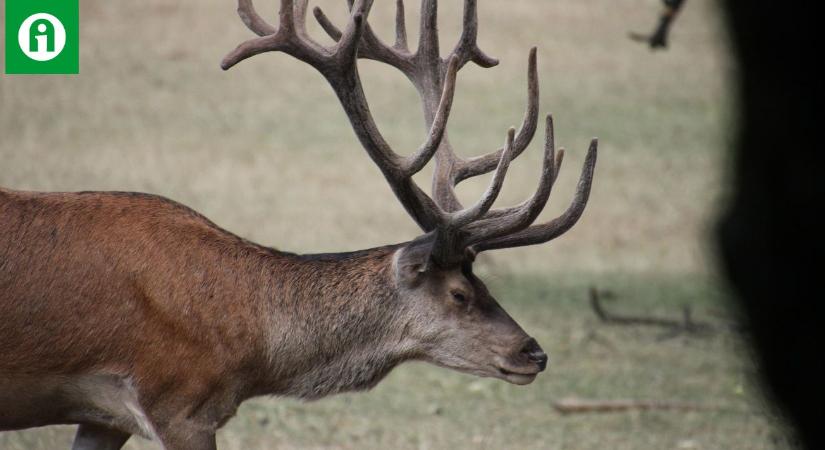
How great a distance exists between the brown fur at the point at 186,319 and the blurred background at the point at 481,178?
2.18m

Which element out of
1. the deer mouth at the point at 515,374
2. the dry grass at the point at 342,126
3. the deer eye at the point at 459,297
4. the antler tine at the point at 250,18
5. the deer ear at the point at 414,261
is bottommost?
the dry grass at the point at 342,126

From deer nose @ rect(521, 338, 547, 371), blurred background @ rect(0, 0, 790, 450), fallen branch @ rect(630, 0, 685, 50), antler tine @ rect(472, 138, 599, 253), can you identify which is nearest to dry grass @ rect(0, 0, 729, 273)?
blurred background @ rect(0, 0, 790, 450)

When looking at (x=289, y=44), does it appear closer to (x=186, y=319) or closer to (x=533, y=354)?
(x=186, y=319)

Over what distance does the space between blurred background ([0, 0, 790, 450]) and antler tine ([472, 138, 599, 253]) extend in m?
2.60

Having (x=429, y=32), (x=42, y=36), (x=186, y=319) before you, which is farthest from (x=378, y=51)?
(x=42, y=36)

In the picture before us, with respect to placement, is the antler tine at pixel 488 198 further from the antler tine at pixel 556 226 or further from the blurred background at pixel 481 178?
the blurred background at pixel 481 178

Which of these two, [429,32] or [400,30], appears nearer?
[429,32]

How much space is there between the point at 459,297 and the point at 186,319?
112 cm

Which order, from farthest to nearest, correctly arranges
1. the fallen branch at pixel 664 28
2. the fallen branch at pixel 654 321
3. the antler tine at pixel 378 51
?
the fallen branch at pixel 654 321 → the fallen branch at pixel 664 28 → the antler tine at pixel 378 51

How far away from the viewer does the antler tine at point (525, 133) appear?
5.68m

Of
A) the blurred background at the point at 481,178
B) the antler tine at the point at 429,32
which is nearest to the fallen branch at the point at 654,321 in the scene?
the blurred background at the point at 481,178

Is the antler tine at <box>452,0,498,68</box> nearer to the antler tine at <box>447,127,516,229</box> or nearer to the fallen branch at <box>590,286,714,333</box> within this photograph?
the antler tine at <box>447,127,516,229</box>

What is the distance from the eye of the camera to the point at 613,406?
9289 mm

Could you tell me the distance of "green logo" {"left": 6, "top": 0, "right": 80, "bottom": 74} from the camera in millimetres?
15746
